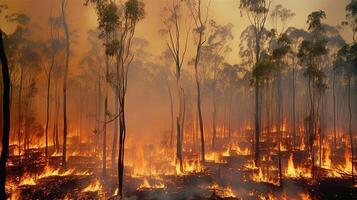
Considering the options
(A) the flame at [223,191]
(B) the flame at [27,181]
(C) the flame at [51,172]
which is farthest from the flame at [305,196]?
(B) the flame at [27,181]

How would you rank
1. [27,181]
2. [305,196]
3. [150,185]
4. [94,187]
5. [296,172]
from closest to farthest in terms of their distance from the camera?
[305,196] < [94,187] < [150,185] < [27,181] < [296,172]

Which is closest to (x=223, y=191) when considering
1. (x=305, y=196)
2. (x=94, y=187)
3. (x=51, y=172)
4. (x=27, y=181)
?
(x=305, y=196)

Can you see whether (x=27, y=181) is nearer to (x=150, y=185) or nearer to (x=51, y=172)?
(x=51, y=172)

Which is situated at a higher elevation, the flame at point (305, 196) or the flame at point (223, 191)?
the flame at point (223, 191)

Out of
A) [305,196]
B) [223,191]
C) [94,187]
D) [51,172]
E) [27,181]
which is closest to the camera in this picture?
[305,196]

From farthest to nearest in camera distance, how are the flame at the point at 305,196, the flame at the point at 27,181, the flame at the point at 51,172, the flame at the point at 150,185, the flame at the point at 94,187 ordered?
the flame at the point at 51,172
the flame at the point at 27,181
the flame at the point at 150,185
the flame at the point at 94,187
the flame at the point at 305,196

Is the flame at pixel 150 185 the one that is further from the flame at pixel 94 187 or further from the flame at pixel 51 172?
the flame at pixel 51 172

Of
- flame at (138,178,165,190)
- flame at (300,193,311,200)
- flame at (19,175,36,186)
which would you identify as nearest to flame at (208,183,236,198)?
flame at (138,178,165,190)

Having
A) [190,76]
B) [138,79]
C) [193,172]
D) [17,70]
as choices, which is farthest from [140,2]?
[190,76]

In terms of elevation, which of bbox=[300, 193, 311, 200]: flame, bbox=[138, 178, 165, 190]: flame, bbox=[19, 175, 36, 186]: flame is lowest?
bbox=[300, 193, 311, 200]: flame

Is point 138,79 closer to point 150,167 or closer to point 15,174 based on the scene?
point 150,167

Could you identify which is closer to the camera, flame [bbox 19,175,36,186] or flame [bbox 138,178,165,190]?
flame [bbox 138,178,165,190]

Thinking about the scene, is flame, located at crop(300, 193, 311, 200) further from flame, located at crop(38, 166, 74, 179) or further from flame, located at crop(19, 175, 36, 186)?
flame, located at crop(19, 175, 36, 186)

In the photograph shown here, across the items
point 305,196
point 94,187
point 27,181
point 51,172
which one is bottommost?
point 305,196
